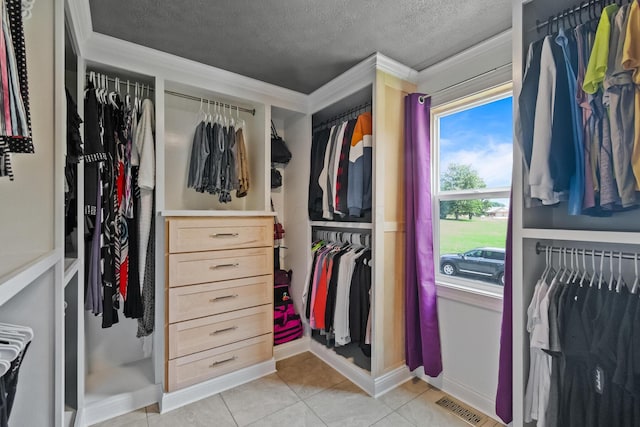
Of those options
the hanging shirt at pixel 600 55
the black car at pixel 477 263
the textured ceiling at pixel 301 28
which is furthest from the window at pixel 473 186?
the hanging shirt at pixel 600 55

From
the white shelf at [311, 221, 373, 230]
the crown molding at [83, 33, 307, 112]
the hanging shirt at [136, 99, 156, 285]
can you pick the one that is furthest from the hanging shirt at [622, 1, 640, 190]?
the hanging shirt at [136, 99, 156, 285]

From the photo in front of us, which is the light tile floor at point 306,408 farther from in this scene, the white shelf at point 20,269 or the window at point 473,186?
the white shelf at point 20,269

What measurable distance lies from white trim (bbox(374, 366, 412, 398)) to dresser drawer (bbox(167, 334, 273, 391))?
827 millimetres

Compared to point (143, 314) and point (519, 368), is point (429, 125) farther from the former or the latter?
point (143, 314)

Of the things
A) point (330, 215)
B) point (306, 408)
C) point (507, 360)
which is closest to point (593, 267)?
point (507, 360)

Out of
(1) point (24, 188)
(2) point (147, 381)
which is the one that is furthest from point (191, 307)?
(1) point (24, 188)

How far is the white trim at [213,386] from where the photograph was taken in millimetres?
1847

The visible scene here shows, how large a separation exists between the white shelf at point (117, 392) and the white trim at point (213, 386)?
0.11 m

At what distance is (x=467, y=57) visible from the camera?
6.28 ft

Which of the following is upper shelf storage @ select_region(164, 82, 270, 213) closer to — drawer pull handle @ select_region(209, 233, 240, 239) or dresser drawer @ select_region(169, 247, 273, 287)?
drawer pull handle @ select_region(209, 233, 240, 239)

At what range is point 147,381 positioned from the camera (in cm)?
198

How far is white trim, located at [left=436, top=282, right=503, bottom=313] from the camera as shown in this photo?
1.79 metres

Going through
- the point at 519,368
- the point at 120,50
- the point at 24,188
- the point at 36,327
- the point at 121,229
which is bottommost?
the point at 519,368

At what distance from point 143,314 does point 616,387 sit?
8.05 feet
